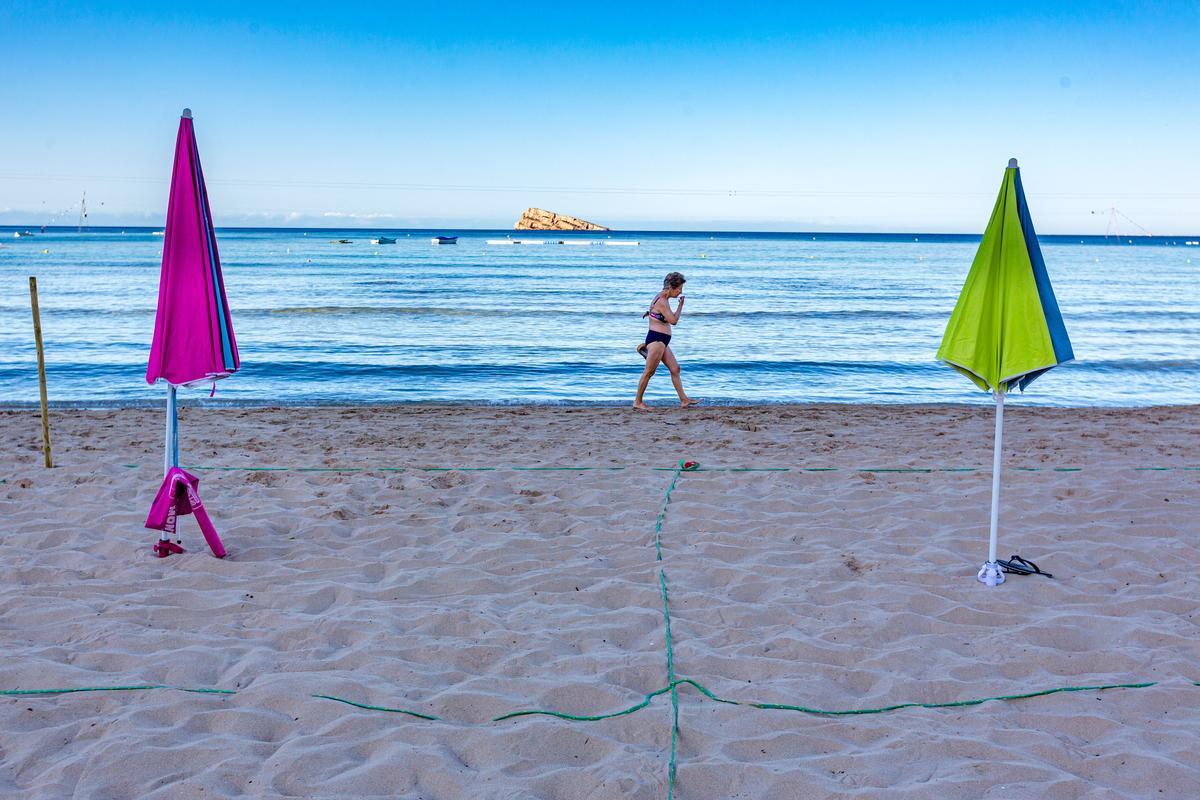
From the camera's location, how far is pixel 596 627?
4.05 m

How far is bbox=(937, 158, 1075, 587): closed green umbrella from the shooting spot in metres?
4.12

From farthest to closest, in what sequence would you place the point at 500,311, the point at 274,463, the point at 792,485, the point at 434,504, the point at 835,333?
the point at 500,311 < the point at 835,333 < the point at 274,463 < the point at 792,485 < the point at 434,504

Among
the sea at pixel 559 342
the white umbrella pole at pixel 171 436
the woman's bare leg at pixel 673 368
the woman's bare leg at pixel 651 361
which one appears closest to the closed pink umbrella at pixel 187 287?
the white umbrella pole at pixel 171 436

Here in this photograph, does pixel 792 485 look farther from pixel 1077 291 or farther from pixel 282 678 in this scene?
pixel 1077 291

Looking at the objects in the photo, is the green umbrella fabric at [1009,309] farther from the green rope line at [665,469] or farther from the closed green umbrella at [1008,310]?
the green rope line at [665,469]

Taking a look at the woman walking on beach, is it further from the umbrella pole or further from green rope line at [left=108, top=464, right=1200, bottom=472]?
the umbrella pole

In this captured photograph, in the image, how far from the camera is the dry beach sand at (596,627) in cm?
292

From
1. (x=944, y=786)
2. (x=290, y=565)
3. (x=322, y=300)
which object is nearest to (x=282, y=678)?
(x=290, y=565)

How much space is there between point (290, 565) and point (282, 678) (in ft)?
4.63

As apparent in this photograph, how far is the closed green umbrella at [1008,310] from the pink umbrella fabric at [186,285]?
3598 millimetres

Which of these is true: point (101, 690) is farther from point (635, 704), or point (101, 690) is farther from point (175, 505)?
point (635, 704)

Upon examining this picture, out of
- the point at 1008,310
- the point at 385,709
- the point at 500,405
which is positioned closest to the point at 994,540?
the point at 1008,310

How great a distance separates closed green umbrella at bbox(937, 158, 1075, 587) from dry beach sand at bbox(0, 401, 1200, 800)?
3.81 ft

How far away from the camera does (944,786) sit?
280 centimetres
